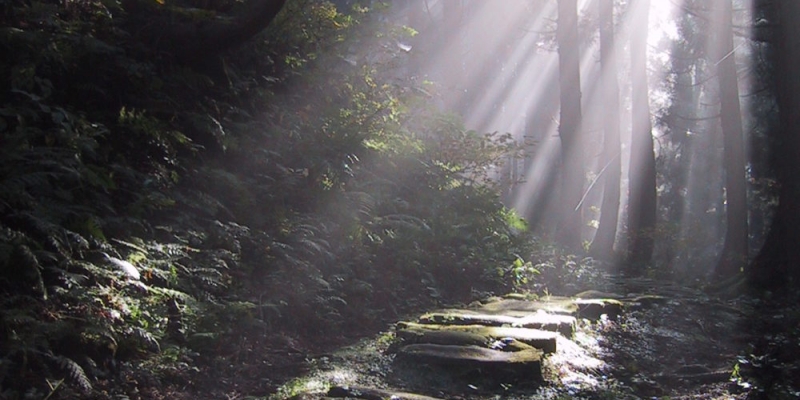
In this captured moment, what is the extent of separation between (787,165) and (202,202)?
26.6 ft

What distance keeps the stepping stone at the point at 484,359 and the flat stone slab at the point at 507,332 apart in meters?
0.31

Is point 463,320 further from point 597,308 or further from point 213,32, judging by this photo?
point 213,32

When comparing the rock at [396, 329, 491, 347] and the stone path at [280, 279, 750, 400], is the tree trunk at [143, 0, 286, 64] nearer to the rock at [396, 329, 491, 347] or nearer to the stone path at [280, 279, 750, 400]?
the stone path at [280, 279, 750, 400]

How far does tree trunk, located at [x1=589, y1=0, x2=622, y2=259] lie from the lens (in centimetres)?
1827

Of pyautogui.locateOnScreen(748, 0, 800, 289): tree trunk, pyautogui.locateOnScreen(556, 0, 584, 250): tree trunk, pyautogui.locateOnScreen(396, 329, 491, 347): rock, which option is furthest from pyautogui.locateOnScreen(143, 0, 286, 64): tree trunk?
pyautogui.locateOnScreen(556, 0, 584, 250): tree trunk

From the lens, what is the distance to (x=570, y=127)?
648 inches

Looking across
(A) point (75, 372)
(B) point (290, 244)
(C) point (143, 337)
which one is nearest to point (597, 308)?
(B) point (290, 244)

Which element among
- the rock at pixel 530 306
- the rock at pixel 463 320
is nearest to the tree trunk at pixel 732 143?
the rock at pixel 530 306

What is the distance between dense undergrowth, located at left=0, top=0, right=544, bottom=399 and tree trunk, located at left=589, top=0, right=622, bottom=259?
8.83 meters

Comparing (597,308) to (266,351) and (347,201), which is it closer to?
(347,201)

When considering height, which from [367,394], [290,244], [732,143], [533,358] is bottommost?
[367,394]

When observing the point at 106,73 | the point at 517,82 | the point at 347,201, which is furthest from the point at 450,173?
the point at 517,82

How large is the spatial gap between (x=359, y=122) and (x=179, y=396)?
5110mm

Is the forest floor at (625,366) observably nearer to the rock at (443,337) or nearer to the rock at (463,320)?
the rock at (443,337)
